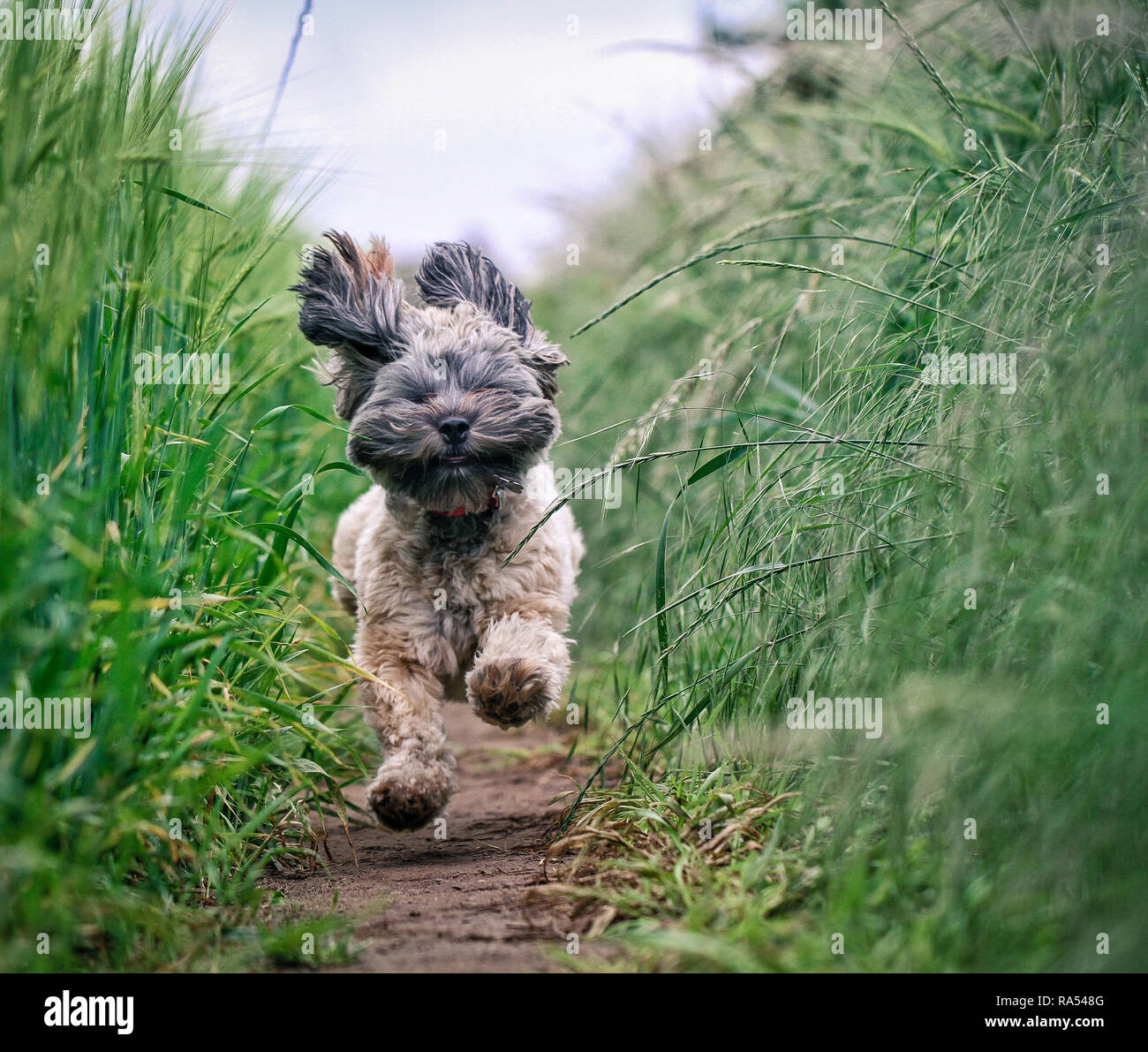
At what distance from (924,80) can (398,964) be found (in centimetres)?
439

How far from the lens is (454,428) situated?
3213 mm

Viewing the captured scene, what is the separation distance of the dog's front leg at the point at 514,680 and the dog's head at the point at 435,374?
0.52m

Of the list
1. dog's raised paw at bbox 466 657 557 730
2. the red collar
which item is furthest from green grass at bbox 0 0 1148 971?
the red collar

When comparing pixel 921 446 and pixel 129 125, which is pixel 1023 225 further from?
pixel 129 125

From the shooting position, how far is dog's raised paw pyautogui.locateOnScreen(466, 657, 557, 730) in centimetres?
302

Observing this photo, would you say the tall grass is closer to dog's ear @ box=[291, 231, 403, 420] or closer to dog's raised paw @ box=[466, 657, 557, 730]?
dog's ear @ box=[291, 231, 403, 420]

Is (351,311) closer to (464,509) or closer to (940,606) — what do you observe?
(464,509)

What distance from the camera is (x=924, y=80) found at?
4637 mm

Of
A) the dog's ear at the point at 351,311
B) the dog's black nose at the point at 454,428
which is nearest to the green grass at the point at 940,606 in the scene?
the dog's black nose at the point at 454,428

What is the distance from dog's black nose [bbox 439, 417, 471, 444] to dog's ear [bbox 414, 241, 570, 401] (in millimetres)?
505

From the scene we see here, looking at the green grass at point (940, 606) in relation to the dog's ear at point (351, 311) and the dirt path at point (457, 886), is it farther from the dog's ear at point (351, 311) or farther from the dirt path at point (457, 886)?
the dog's ear at point (351, 311)

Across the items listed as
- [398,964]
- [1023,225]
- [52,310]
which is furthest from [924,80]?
[398,964]

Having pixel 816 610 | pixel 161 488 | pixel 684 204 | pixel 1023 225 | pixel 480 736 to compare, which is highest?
pixel 684 204
